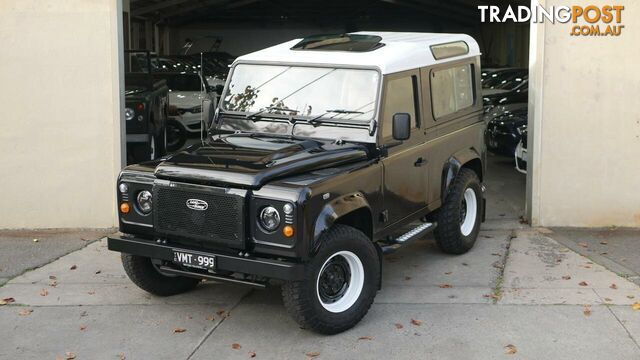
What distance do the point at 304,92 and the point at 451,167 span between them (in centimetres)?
176

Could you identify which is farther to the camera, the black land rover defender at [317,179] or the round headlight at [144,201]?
the round headlight at [144,201]

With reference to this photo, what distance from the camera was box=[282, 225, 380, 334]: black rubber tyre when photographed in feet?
17.6

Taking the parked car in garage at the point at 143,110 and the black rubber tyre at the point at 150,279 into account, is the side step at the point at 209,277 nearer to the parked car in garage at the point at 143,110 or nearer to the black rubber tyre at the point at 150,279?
the black rubber tyre at the point at 150,279

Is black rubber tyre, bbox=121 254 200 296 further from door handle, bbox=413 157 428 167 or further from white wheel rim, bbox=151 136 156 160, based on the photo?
white wheel rim, bbox=151 136 156 160

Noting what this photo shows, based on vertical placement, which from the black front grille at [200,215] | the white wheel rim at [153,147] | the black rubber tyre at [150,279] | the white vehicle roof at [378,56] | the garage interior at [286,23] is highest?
the garage interior at [286,23]

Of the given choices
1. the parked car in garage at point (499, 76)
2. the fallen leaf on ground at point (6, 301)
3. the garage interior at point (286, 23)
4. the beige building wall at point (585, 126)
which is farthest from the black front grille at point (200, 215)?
the garage interior at point (286, 23)

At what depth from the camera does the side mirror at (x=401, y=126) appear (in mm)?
6121

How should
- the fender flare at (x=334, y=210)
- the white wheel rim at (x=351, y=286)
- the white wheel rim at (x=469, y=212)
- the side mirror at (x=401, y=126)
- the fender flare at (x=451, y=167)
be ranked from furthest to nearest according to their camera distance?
1. the white wheel rim at (x=469, y=212)
2. the fender flare at (x=451, y=167)
3. the side mirror at (x=401, y=126)
4. the white wheel rim at (x=351, y=286)
5. the fender flare at (x=334, y=210)

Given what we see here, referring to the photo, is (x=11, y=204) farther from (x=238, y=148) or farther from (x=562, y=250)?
(x=562, y=250)

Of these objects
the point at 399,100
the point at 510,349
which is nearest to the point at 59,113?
the point at 399,100

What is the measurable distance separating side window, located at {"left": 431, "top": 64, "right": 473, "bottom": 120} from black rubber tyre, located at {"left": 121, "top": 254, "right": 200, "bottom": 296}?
8.88 ft

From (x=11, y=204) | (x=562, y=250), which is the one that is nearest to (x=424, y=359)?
(x=562, y=250)

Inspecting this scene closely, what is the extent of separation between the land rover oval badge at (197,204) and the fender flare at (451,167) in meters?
2.72

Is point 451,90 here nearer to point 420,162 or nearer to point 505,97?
point 420,162
